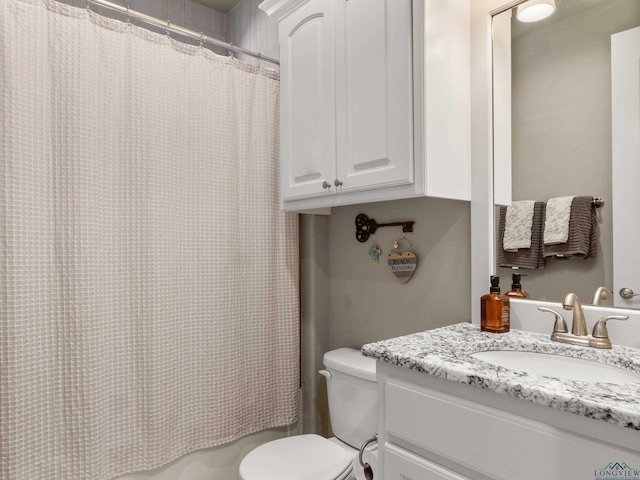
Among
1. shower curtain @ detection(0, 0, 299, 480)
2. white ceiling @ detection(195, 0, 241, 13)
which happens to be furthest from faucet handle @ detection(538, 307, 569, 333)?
white ceiling @ detection(195, 0, 241, 13)

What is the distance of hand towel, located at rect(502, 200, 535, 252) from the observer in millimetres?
1295

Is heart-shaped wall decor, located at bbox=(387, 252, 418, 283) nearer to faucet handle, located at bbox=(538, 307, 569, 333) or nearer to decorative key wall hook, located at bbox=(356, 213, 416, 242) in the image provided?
decorative key wall hook, located at bbox=(356, 213, 416, 242)

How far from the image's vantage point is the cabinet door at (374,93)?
1.29 metres

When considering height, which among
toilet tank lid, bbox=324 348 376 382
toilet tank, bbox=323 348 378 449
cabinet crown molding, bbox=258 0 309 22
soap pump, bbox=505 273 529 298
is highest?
cabinet crown molding, bbox=258 0 309 22

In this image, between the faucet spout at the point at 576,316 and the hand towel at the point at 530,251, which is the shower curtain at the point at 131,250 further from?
the faucet spout at the point at 576,316

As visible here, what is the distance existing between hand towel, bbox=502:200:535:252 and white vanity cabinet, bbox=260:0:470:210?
0.17 meters

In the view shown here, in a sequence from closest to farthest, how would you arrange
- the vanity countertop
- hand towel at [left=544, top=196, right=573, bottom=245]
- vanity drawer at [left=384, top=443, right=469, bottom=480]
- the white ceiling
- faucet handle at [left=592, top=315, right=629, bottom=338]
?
1. the vanity countertop
2. vanity drawer at [left=384, top=443, right=469, bottom=480]
3. faucet handle at [left=592, top=315, right=629, bottom=338]
4. hand towel at [left=544, top=196, right=573, bottom=245]
5. the white ceiling

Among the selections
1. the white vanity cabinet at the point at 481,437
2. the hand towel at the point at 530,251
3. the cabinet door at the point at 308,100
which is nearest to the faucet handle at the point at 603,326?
the hand towel at the point at 530,251

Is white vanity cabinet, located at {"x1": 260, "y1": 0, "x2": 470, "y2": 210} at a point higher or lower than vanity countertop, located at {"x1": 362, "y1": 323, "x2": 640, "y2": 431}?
higher

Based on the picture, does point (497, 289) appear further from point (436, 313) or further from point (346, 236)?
point (346, 236)

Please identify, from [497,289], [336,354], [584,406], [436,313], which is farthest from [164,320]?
[584,406]

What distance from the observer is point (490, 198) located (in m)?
1.38

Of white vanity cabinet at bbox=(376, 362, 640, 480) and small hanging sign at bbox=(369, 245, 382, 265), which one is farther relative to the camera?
small hanging sign at bbox=(369, 245, 382, 265)

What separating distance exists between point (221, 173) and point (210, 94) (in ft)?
1.08
